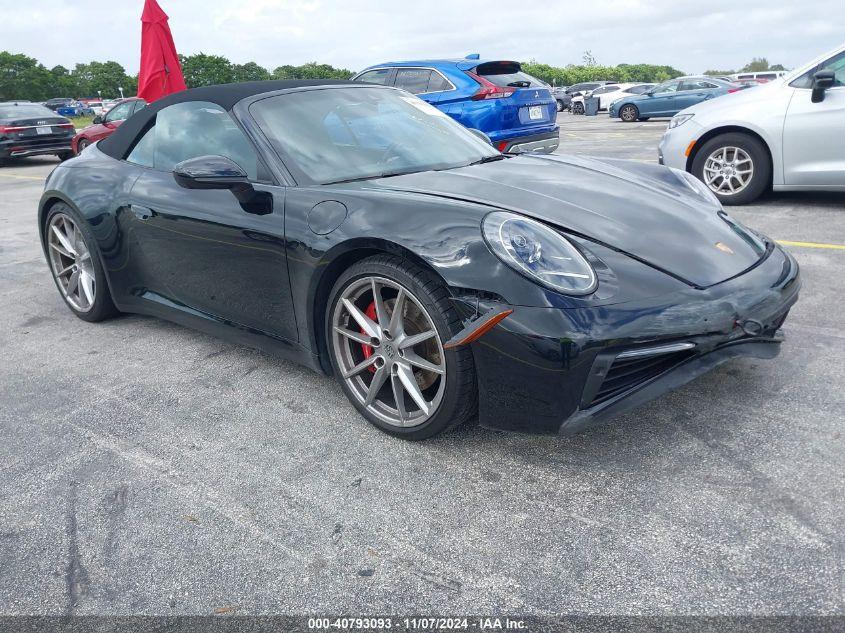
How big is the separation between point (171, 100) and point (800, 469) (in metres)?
3.29

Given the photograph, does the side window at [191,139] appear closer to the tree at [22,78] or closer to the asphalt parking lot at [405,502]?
the asphalt parking lot at [405,502]

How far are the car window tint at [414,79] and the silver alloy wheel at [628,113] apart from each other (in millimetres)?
16036

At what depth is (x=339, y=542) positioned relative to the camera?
209 cm

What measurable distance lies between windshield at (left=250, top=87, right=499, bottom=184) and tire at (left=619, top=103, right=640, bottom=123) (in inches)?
851

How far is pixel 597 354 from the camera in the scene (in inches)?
84.9

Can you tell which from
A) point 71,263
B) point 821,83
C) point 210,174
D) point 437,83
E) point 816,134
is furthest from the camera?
point 437,83

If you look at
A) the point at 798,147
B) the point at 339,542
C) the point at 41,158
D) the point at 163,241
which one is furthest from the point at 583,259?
the point at 41,158

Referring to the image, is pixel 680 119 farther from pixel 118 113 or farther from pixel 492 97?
pixel 118 113

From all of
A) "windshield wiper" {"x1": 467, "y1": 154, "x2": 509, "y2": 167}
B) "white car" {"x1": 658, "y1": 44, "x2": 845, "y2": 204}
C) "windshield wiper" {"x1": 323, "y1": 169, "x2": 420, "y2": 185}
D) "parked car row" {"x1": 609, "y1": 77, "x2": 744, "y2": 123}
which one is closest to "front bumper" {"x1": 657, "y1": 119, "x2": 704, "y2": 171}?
"white car" {"x1": 658, "y1": 44, "x2": 845, "y2": 204}

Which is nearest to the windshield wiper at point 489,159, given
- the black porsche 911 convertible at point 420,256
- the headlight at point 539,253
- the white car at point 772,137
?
the black porsche 911 convertible at point 420,256

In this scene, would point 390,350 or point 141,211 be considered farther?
point 141,211

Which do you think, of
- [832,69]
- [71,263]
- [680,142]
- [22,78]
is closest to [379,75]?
[680,142]

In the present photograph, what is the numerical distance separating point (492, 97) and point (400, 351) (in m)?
6.46

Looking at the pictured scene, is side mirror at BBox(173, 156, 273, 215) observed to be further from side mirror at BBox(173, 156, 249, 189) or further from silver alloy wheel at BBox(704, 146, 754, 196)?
silver alloy wheel at BBox(704, 146, 754, 196)
